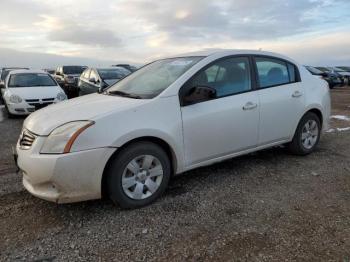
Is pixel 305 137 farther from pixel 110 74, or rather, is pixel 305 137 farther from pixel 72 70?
pixel 72 70

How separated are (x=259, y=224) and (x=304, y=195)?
92 cm

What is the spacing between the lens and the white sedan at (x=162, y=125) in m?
3.11

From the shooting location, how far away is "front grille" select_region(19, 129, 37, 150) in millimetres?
3240

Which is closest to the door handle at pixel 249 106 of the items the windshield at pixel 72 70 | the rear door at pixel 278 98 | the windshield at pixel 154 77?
the rear door at pixel 278 98

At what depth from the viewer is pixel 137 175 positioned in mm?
3408

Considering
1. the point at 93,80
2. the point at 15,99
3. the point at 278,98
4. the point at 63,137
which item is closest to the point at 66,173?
the point at 63,137

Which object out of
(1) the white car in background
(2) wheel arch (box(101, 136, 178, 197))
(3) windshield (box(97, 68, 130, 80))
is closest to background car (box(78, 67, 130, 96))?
(3) windshield (box(97, 68, 130, 80))

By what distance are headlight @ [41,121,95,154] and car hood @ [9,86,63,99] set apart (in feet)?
22.4

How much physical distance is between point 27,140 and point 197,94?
183 centimetres

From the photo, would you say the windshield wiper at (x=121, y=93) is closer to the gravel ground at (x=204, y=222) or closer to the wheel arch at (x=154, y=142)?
the wheel arch at (x=154, y=142)

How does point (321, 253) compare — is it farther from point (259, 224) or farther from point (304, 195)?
point (304, 195)

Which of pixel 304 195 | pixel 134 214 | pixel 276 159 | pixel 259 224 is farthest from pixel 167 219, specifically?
pixel 276 159

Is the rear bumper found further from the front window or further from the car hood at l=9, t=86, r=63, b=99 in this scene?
the car hood at l=9, t=86, r=63, b=99

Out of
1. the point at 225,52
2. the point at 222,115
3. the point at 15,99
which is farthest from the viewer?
the point at 15,99
